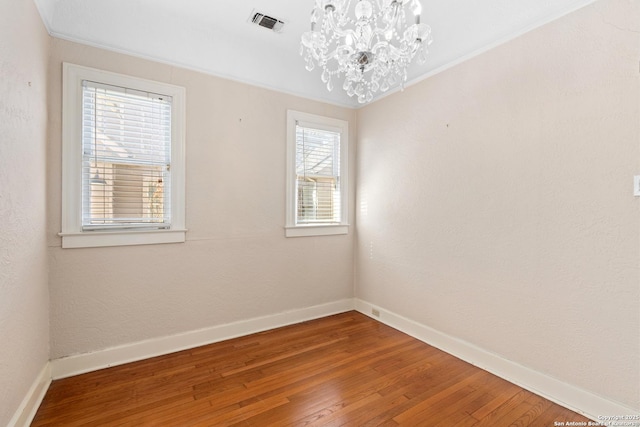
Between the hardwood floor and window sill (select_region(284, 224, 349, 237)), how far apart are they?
1114 millimetres

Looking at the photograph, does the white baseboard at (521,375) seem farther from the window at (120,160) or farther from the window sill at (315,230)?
the window at (120,160)

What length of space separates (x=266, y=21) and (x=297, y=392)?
9.38ft

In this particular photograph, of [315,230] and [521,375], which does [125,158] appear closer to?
[315,230]

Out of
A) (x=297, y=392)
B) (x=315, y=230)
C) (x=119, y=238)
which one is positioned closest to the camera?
(x=297, y=392)

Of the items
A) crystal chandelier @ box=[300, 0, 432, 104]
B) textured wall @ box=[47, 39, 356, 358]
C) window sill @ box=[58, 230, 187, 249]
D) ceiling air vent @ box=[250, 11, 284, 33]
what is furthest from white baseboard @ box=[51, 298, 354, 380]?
ceiling air vent @ box=[250, 11, 284, 33]

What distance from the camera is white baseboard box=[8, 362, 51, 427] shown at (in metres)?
1.57

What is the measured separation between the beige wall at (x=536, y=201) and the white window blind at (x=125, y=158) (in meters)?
2.24

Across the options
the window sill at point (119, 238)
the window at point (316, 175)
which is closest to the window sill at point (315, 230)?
the window at point (316, 175)

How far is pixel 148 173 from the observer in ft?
7.98

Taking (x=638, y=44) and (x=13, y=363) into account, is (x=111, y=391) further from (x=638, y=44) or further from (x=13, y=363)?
(x=638, y=44)

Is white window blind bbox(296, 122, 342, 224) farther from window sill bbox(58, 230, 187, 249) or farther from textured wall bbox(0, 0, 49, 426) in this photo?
textured wall bbox(0, 0, 49, 426)

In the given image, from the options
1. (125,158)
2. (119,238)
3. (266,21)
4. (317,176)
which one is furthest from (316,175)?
(119,238)

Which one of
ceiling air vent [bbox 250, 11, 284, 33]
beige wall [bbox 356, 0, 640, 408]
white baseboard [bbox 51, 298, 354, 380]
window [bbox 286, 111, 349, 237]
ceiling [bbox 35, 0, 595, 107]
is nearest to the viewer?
beige wall [bbox 356, 0, 640, 408]

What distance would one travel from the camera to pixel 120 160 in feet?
7.55
